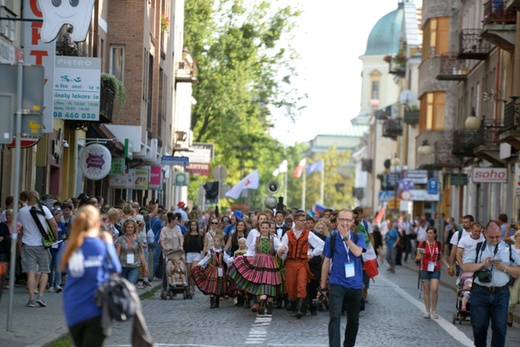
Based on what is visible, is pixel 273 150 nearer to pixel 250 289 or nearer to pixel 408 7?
pixel 408 7

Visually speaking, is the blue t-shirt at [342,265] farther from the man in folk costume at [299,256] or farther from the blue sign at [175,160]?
the blue sign at [175,160]

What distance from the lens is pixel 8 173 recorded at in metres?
28.5

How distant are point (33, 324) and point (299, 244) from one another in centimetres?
579

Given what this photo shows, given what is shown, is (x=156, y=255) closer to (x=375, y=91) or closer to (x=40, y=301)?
(x=40, y=301)

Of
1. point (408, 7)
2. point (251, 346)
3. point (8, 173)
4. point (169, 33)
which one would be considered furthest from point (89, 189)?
point (408, 7)

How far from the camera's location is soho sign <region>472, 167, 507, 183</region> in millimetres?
38031

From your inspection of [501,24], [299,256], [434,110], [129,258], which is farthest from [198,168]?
[299,256]

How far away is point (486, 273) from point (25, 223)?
7.90 metres

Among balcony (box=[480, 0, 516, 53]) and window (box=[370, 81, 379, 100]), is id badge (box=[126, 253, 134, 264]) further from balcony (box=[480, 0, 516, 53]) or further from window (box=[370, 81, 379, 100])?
window (box=[370, 81, 379, 100])

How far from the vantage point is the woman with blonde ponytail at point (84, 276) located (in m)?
10.4

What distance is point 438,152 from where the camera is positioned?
5900 centimetres

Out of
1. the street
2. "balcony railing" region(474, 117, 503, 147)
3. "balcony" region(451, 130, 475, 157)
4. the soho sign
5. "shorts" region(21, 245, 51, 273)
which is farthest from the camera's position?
"balcony" region(451, 130, 475, 157)

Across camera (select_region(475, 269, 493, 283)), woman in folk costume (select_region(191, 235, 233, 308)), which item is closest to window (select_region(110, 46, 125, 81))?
woman in folk costume (select_region(191, 235, 233, 308))

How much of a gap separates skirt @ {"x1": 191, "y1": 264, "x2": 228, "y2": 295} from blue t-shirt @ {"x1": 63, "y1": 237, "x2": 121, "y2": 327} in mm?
14069
